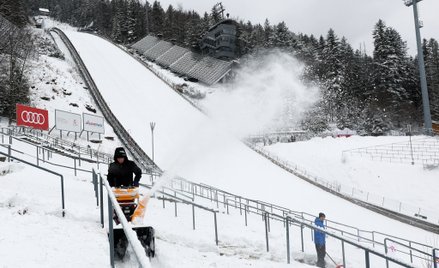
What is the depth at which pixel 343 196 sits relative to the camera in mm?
30828

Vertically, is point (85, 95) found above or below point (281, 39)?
below

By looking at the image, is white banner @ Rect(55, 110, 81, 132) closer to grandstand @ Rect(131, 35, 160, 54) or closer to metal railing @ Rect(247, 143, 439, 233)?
metal railing @ Rect(247, 143, 439, 233)

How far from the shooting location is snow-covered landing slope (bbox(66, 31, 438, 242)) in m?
24.3

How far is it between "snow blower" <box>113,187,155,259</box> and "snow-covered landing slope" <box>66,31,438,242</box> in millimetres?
1509

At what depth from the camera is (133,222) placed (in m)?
6.55

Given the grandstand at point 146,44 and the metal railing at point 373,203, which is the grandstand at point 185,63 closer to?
the grandstand at point 146,44

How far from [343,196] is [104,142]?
2224cm

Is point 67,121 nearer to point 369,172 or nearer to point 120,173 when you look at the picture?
point 369,172

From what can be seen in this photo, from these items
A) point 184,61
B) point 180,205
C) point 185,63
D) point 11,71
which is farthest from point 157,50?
point 180,205

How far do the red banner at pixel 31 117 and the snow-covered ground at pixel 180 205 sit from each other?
647 cm

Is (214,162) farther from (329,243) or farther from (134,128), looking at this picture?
(329,243)

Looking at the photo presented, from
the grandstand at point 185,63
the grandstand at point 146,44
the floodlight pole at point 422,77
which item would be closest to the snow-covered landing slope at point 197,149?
the grandstand at point 185,63

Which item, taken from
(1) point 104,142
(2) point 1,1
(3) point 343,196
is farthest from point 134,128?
(2) point 1,1

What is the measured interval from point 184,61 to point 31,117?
2285 inches
